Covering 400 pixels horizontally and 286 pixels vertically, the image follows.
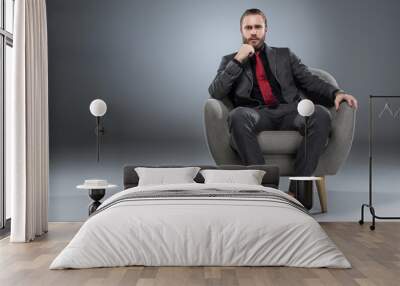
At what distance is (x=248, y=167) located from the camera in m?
6.00

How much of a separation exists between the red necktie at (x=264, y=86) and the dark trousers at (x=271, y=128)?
0.33 m

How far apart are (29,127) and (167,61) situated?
270 cm

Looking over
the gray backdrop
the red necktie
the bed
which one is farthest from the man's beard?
the bed

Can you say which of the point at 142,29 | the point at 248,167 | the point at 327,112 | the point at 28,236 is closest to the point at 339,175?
the point at 327,112

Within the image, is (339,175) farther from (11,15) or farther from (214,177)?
(11,15)

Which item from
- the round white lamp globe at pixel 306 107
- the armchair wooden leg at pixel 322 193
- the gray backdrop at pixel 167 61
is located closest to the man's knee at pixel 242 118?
the round white lamp globe at pixel 306 107

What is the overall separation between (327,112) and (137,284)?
11.6 ft

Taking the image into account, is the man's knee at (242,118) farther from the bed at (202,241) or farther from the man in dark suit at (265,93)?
the bed at (202,241)

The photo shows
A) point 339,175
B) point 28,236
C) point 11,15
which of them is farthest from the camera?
point 339,175

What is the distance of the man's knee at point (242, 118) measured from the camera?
648 centimetres

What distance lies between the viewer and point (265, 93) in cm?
700

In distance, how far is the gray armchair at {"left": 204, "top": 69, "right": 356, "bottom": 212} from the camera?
650 centimetres

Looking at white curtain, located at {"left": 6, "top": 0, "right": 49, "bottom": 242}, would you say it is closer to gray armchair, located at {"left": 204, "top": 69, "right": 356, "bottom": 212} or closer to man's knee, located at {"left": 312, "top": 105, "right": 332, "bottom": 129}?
gray armchair, located at {"left": 204, "top": 69, "right": 356, "bottom": 212}

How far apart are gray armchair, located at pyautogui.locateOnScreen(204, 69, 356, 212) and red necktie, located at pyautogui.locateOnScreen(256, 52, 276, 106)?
1.76 feet
